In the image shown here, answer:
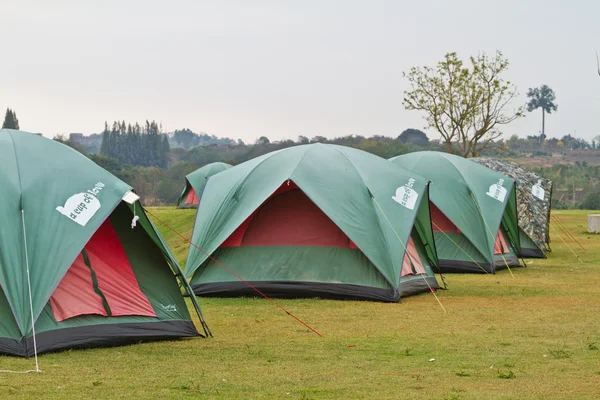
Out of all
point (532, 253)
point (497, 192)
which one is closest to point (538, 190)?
point (532, 253)

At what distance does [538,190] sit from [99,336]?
1868 centimetres

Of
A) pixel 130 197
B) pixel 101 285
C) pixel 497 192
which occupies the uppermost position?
pixel 130 197

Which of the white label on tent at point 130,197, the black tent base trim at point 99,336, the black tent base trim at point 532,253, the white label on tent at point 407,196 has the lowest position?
the black tent base trim at point 532,253

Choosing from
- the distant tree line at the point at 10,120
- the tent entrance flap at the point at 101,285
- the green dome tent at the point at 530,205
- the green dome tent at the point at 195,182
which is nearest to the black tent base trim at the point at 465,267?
the green dome tent at the point at 530,205

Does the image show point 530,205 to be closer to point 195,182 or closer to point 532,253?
point 532,253

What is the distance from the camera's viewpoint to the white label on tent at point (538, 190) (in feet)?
85.4

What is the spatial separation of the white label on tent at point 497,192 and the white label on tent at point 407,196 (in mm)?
5456

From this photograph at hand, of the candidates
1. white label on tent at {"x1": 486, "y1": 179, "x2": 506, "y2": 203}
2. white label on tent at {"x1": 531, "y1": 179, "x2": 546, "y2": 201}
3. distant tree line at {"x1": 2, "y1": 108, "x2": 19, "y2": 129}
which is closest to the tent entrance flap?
white label on tent at {"x1": 486, "y1": 179, "x2": 506, "y2": 203}

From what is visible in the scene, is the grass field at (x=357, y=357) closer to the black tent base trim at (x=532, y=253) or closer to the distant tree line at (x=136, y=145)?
the black tent base trim at (x=532, y=253)

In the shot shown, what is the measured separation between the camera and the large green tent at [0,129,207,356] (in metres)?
9.62

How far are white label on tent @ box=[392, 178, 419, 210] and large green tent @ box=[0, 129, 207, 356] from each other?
19.0ft

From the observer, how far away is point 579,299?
15.4 m

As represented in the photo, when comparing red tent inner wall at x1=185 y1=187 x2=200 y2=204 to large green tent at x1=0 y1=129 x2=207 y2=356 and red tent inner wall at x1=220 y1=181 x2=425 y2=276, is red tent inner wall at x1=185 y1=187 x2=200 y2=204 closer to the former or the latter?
red tent inner wall at x1=220 y1=181 x2=425 y2=276

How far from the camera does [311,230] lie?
15.9 m
